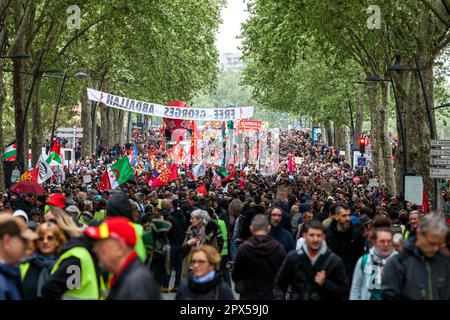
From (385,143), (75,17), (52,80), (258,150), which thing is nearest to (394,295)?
(75,17)

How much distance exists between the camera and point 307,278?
8.24 meters

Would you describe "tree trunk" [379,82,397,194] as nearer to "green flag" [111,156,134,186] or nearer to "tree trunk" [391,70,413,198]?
"tree trunk" [391,70,413,198]

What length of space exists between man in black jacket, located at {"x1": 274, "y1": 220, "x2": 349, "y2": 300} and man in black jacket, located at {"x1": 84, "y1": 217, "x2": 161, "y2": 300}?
95.0 inches

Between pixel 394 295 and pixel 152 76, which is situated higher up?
pixel 152 76

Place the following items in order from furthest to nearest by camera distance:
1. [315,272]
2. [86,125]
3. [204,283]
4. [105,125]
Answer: [105,125] → [86,125] → [315,272] → [204,283]

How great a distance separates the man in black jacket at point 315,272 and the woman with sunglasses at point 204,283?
954 millimetres

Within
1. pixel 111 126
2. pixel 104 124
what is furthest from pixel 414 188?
pixel 104 124

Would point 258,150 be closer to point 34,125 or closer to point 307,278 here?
point 34,125

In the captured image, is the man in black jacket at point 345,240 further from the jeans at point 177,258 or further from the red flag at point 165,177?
the red flag at point 165,177

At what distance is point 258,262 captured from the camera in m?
9.18

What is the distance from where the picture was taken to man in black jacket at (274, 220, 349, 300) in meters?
8.14

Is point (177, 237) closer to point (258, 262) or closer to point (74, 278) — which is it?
point (258, 262)

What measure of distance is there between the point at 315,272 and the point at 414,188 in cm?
1587
